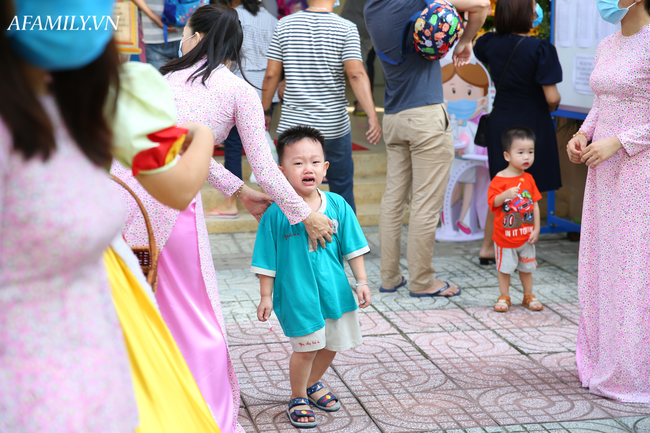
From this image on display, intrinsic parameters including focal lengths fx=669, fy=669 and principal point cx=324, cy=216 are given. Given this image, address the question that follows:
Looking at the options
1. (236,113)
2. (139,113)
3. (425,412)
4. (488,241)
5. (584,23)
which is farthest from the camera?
(488,241)

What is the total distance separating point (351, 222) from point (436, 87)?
6.61ft

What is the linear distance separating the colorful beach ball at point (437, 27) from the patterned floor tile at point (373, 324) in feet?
5.97

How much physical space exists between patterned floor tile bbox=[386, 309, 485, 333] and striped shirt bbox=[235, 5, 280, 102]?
2.75 m

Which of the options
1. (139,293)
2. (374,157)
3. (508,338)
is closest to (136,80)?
(139,293)

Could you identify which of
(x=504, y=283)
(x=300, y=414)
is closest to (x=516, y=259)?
(x=504, y=283)

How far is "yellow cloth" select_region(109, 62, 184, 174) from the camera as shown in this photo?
1.43 meters

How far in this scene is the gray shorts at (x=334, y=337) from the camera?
298 centimetres

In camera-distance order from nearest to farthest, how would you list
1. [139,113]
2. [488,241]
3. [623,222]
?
1. [139,113]
2. [623,222]
3. [488,241]

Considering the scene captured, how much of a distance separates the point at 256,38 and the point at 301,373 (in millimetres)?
3915

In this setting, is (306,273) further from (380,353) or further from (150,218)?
(380,353)

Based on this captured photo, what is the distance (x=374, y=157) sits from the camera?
7.76m

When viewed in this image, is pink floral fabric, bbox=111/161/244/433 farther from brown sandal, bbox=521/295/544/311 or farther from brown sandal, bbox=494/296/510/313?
brown sandal, bbox=521/295/544/311

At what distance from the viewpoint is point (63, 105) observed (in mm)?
1184

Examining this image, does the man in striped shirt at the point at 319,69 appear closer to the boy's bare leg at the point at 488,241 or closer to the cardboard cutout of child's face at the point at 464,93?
the boy's bare leg at the point at 488,241
